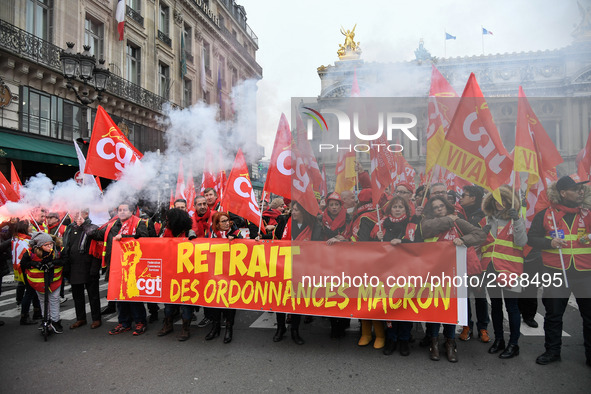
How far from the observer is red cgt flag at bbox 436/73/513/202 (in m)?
4.02

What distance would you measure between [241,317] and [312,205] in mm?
2132

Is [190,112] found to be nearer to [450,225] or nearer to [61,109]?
[61,109]

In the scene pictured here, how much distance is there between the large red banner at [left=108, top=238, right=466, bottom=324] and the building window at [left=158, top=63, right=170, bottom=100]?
19148mm

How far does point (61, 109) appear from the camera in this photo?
1486 centimetres

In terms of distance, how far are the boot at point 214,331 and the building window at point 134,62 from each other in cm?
1840

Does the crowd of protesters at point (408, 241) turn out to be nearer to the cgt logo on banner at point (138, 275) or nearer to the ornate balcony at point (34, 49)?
the cgt logo on banner at point (138, 275)

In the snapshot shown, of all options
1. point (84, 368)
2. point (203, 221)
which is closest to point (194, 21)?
point (203, 221)

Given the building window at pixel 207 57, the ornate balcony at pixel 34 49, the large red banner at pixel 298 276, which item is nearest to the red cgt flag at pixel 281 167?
the large red banner at pixel 298 276

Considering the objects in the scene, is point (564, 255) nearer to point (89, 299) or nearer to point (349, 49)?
point (89, 299)

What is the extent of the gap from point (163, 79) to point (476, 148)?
22.0m

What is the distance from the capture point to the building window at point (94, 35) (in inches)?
658

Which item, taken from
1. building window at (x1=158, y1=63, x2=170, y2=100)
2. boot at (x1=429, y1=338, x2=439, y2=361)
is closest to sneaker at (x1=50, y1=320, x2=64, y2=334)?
boot at (x1=429, y1=338, x2=439, y2=361)

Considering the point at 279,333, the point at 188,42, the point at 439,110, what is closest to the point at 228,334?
the point at 279,333

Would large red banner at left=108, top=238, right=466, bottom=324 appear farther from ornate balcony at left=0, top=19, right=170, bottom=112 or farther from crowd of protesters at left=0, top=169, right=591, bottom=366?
ornate balcony at left=0, top=19, right=170, bottom=112
